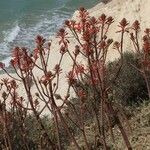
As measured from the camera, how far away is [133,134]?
9531 mm

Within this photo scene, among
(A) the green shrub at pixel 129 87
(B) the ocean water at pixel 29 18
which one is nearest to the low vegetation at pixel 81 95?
(A) the green shrub at pixel 129 87

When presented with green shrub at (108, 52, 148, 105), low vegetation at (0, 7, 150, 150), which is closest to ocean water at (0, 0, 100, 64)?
green shrub at (108, 52, 148, 105)

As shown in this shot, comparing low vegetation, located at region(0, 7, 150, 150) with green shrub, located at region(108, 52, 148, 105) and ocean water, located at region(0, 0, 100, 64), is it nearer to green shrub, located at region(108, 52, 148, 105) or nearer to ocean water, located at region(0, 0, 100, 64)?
green shrub, located at region(108, 52, 148, 105)

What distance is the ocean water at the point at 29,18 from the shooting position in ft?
124

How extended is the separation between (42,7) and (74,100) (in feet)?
110

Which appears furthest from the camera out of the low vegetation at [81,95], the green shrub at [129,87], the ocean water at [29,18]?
the ocean water at [29,18]

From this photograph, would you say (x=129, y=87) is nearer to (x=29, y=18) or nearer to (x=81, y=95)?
(x=81, y=95)

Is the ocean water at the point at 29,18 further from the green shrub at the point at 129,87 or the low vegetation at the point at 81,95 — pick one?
the low vegetation at the point at 81,95

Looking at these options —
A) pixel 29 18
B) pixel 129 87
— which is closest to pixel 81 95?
pixel 129 87

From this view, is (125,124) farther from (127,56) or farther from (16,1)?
(16,1)

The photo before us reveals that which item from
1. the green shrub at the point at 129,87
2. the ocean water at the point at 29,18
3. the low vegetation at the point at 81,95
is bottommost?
the low vegetation at the point at 81,95

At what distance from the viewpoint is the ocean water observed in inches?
1490

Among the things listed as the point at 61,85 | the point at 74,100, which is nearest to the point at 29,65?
the point at 74,100

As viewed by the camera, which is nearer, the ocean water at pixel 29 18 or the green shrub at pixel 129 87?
the green shrub at pixel 129 87
